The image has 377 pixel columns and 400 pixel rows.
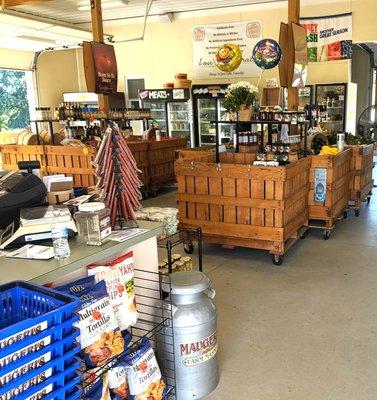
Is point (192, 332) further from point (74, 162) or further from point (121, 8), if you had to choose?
point (121, 8)

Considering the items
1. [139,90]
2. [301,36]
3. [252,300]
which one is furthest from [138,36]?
[252,300]

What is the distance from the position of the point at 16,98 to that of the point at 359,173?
9.66m

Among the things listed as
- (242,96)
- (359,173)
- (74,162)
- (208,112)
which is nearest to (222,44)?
(208,112)

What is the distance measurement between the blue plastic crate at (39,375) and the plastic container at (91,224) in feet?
2.19

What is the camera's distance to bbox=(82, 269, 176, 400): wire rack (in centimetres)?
246

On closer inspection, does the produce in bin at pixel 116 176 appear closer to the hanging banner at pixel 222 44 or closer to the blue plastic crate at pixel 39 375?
the blue plastic crate at pixel 39 375

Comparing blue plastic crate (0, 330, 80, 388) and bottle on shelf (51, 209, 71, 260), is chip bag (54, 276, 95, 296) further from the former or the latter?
blue plastic crate (0, 330, 80, 388)

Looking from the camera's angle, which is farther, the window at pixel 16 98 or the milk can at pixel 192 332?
the window at pixel 16 98

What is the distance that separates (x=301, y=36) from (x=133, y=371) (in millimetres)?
5371

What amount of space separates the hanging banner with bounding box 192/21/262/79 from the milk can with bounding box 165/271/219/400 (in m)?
9.18

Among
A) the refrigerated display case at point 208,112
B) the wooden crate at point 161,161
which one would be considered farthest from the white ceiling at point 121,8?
the wooden crate at point 161,161

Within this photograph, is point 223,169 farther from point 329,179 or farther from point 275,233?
point 329,179

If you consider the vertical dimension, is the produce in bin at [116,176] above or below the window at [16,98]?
below

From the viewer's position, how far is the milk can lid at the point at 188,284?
2430mm
